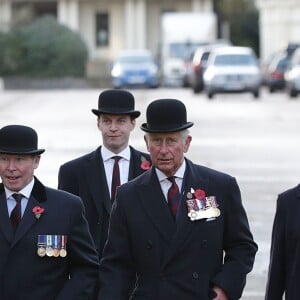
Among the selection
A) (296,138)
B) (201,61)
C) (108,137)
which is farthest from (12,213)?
(201,61)

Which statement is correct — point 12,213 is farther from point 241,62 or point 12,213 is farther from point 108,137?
point 241,62

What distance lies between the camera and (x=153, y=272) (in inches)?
239

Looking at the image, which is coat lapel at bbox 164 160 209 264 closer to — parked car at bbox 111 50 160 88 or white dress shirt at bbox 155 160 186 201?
white dress shirt at bbox 155 160 186 201

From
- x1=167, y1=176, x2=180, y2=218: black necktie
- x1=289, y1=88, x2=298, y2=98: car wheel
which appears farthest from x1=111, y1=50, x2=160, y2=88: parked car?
x1=167, y1=176, x2=180, y2=218: black necktie

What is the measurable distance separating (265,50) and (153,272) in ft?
221

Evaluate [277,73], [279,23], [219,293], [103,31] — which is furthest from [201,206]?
[103,31]

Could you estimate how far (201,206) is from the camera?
20.0 feet

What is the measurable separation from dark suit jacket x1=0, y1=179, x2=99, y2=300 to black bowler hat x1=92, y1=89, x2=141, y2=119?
2014 millimetres

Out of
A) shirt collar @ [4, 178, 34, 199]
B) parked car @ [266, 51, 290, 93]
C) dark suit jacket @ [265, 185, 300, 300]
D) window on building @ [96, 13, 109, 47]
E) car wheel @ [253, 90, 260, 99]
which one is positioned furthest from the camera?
window on building @ [96, 13, 109, 47]

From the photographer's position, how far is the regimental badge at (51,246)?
19.8ft

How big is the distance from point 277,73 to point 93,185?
43758 mm

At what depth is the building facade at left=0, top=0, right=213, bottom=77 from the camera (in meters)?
79.0

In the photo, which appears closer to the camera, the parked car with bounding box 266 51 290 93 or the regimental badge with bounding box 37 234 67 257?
the regimental badge with bounding box 37 234 67 257

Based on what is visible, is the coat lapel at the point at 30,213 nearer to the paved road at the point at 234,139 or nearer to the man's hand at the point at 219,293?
the man's hand at the point at 219,293
